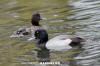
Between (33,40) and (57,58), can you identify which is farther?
(33,40)

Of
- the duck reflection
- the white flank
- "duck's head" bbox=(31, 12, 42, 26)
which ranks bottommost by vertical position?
the duck reflection

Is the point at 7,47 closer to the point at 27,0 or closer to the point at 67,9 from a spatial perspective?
the point at 67,9

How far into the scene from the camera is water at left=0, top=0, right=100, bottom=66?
979 centimetres

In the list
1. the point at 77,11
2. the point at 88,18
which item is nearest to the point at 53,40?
the point at 88,18

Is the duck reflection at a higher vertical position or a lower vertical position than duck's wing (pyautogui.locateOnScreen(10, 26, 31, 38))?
lower

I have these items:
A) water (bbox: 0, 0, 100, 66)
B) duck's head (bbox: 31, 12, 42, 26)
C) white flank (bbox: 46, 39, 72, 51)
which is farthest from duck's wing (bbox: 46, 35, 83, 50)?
duck's head (bbox: 31, 12, 42, 26)

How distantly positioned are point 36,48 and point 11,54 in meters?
1.01

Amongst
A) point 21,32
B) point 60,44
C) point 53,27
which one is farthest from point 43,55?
point 53,27

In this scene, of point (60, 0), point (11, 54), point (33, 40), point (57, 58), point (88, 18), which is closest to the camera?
point (57, 58)

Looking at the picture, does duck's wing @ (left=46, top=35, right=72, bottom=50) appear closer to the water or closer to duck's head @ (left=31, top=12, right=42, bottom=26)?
the water

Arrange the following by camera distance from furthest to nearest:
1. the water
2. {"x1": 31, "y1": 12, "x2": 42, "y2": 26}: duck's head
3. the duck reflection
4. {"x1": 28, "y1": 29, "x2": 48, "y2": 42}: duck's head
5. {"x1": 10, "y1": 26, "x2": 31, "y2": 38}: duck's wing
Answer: {"x1": 31, "y1": 12, "x2": 42, "y2": 26}: duck's head, {"x1": 10, "y1": 26, "x2": 31, "y2": 38}: duck's wing, {"x1": 28, "y1": 29, "x2": 48, "y2": 42}: duck's head, the duck reflection, the water

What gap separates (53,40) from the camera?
11102 mm

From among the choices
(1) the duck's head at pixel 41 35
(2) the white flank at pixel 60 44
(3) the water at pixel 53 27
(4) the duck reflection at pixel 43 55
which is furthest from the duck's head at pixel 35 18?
(2) the white flank at pixel 60 44

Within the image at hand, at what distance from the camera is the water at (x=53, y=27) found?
9789 millimetres
